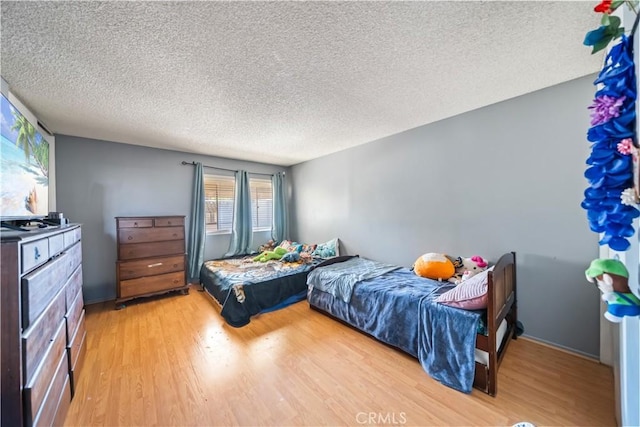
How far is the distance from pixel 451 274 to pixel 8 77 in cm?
411

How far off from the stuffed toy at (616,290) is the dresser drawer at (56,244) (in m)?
2.28

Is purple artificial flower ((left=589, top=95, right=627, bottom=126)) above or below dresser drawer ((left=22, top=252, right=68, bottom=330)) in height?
above

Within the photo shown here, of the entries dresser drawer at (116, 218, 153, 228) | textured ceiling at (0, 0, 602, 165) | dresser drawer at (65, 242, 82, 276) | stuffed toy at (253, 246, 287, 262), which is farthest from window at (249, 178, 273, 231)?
dresser drawer at (65, 242, 82, 276)

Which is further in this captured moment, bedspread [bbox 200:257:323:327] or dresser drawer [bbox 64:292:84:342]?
bedspread [bbox 200:257:323:327]

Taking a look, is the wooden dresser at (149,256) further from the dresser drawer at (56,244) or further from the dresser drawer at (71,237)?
the dresser drawer at (56,244)

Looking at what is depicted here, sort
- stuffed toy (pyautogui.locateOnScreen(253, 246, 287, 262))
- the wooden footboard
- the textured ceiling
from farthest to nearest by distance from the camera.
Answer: stuffed toy (pyautogui.locateOnScreen(253, 246, 287, 262)), the wooden footboard, the textured ceiling

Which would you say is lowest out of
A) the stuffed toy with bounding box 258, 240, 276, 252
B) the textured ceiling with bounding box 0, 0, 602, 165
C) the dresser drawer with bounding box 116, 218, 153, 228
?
the stuffed toy with bounding box 258, 240, 276, 252

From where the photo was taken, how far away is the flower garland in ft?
2.24

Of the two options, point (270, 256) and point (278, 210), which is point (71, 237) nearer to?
point (270, 256)

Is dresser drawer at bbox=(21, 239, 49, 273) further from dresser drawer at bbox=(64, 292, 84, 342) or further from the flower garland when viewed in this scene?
the flower garland

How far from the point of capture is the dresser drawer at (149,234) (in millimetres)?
3121

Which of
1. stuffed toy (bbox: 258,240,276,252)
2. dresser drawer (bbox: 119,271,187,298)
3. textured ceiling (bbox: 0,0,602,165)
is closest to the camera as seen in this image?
textured ceiling (bbox: 0,0,602,165)

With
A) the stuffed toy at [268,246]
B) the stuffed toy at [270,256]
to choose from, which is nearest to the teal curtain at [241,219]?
the stuffed toy at [268,246]

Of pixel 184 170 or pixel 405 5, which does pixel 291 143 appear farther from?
pixel 405 5
